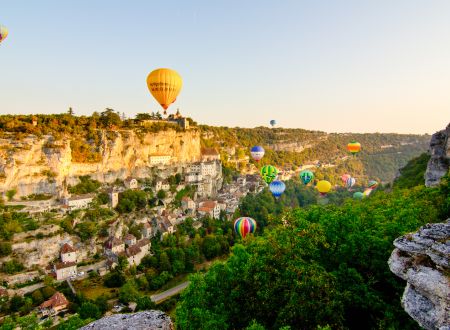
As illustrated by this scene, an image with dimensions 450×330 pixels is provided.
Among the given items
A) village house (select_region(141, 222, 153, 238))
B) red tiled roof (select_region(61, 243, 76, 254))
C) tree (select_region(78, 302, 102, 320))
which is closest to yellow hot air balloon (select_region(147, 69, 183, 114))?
village house (select_region(141, 222, 153, 238))

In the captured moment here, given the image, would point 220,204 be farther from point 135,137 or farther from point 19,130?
point 19,130

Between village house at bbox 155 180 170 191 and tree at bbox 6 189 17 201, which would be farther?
village house at bbox 155 180 170 191

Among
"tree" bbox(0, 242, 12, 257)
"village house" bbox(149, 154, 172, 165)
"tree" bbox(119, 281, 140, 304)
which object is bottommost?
"tree" bbox(119, 281, 140, 304)

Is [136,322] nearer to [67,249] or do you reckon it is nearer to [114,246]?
[67,249]

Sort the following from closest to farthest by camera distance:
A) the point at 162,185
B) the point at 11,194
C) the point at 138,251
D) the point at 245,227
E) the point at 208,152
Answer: the point at 245,227 < the point at 11,194 < the point at 138,251 < the point at 162,185 < the point at 208,152

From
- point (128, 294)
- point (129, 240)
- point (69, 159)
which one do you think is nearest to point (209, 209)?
point (129, 240)

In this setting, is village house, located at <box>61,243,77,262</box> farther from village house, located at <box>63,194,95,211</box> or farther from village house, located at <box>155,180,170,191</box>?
village house, located at <box>155,180,170,191</box>
